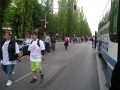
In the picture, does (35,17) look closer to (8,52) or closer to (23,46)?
(23,46)

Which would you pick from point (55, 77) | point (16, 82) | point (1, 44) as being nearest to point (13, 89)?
point (16, 82)

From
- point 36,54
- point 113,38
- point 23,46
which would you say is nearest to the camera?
point 113,38

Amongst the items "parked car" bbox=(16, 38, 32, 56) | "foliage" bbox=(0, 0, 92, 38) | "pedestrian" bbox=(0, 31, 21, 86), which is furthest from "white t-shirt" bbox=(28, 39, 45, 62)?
"foliage" bbox=(0, 0, 92, 38)

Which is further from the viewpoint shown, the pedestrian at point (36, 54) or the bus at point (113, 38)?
the pedestrian at point (36, 54)

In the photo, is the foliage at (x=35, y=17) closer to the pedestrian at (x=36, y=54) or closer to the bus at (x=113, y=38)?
the pedestrian at (x=36, y=54)

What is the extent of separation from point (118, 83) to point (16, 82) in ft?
17.2

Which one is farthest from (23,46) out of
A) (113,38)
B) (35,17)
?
(35,17)

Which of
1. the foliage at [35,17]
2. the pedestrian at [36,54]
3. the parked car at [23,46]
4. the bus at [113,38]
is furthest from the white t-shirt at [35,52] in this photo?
the foliage at [35,17]

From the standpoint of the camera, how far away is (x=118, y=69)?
190 centimetres

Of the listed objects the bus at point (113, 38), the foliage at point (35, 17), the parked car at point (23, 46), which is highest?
the foliage at point (35, 17)

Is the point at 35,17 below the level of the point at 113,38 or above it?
above

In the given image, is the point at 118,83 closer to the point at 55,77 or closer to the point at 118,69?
the point at 118,69

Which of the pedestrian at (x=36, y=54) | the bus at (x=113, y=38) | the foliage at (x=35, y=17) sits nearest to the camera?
the bus at (x=113, y=38)

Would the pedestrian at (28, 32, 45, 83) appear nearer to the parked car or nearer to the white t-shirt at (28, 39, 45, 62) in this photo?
the white t-shirt at (28, 39, 45, 62)
